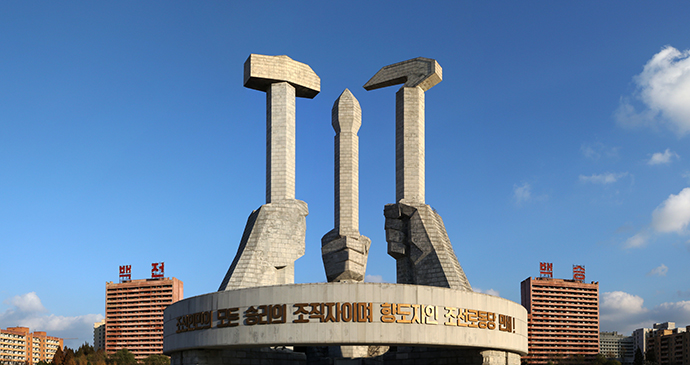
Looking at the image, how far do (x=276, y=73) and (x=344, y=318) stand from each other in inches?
809

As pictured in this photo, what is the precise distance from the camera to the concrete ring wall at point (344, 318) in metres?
29.2

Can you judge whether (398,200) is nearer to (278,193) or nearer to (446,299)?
(278,193)

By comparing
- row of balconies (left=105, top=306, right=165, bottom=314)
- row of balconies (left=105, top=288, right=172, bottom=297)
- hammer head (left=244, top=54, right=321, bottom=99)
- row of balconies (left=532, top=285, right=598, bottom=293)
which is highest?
hammer head (left=244, top=54, right=321, bottom=99)

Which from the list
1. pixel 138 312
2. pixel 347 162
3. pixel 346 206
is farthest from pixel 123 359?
pixel 347 162

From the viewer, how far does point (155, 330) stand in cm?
→ 15825

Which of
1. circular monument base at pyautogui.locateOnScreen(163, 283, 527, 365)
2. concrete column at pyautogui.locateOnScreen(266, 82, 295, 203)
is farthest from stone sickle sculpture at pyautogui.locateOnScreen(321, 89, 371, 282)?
circular monument base at pyautogui.locateOnScreen(163, 283, 527, 365)

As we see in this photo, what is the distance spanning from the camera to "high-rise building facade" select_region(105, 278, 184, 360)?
157750 millimetres

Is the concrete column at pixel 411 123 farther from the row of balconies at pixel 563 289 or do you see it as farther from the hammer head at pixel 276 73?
the row of balconies at pixel 563 289

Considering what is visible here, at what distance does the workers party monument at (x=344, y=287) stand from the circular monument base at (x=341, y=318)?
0.14 ft

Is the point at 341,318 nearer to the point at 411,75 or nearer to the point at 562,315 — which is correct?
the point at 411,75

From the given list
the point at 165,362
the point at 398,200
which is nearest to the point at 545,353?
the point at 165,362

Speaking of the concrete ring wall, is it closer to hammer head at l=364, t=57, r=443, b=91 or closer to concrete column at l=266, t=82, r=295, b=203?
concrete column at l=266, t=82, r=295, b=203

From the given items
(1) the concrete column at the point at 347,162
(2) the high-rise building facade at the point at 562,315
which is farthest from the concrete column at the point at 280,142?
(2) the high-rise building facade at the point at 562,315

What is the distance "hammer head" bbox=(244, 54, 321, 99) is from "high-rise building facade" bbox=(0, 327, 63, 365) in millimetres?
134436
